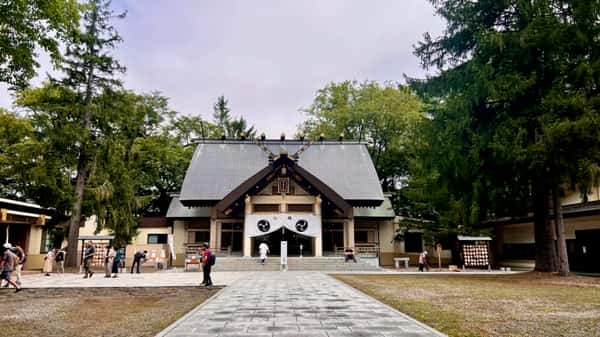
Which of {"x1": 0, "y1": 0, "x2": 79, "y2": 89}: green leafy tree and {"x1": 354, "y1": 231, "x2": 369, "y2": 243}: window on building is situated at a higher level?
{"x1": 0, "y1": 0, "x2": 79, "y2": 89}: green leafy tree

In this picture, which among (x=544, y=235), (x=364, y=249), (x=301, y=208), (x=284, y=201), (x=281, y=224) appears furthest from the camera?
(x=364, y=249)

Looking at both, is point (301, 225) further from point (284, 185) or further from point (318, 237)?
point (284, 185)

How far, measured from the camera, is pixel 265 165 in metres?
30.6

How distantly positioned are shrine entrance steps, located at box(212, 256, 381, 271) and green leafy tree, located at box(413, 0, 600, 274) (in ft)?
26.7

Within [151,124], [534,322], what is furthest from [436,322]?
[151,124]

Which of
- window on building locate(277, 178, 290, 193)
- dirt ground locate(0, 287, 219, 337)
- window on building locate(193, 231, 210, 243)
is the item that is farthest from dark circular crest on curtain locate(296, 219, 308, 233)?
dirt ground locate(0, 287, 219, 337)

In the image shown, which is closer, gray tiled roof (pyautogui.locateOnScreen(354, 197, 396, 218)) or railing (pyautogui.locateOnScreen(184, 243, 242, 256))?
railing (pyautogui.locateOnScreen(184, 243, 242, 256))

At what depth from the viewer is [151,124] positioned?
3619 centimetres

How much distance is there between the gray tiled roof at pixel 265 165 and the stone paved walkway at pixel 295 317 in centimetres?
1676

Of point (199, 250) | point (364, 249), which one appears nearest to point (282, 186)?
point (199, 250)

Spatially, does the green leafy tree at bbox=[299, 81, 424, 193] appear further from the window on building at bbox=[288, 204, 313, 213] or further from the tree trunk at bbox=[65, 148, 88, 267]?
the tree trunk at bbox=[65, 148, 88, 267]

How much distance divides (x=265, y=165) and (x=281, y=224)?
688 centimetres

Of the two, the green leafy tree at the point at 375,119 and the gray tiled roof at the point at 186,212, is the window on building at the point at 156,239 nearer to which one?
the gray tiled roof at the point at 186,212

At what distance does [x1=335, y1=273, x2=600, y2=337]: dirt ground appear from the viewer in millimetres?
6727
